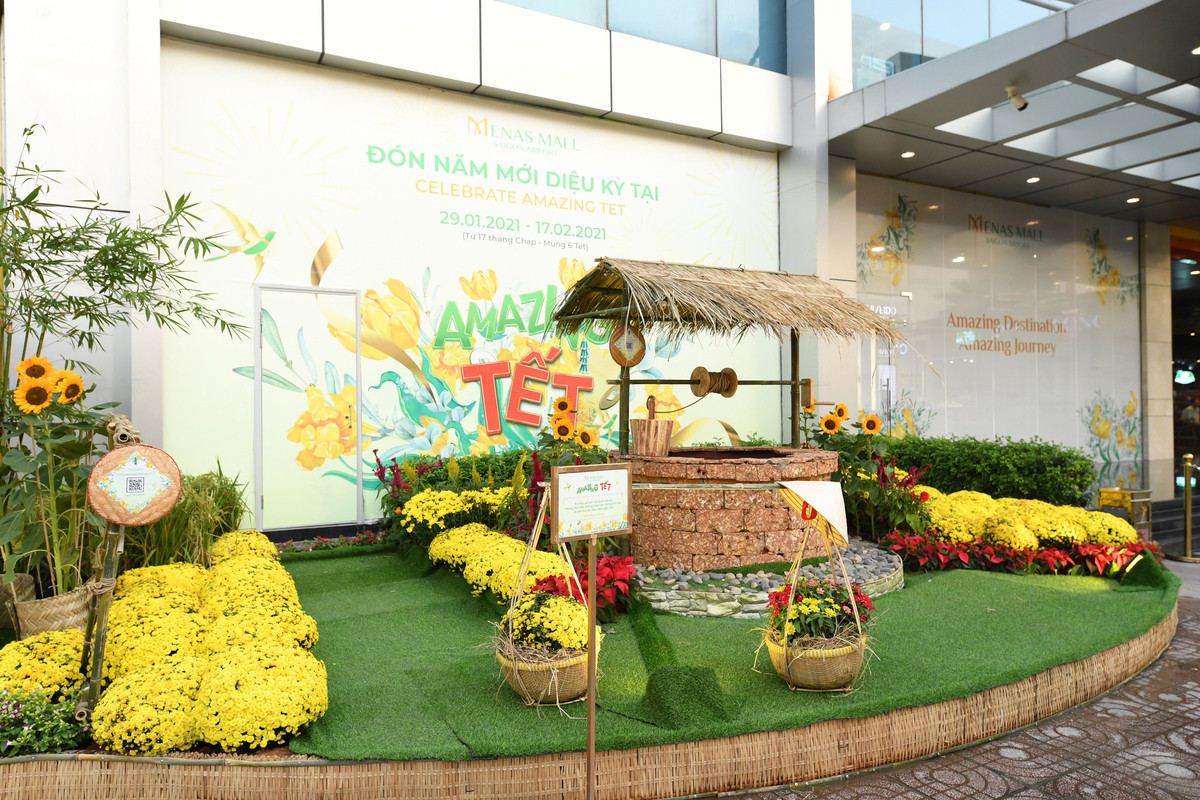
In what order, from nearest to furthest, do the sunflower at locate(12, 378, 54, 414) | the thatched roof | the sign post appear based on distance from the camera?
the sign post
the sunflower at locate(12, 378, 54, 414)
the thatched roof

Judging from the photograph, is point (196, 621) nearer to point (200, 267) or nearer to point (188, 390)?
point (188, 390)

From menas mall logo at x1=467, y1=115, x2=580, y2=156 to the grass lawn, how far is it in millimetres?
4763

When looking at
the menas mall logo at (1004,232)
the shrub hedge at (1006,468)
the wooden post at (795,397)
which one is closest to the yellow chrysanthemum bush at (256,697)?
the wooden post at (795,397)

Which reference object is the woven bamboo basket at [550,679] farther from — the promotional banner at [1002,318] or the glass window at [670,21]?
the promotional banner at [1002,318]

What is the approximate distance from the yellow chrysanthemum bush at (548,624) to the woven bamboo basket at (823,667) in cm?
98

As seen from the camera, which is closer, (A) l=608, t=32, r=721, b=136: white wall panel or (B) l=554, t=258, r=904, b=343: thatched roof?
(B) l=554, t=258, r=904, b=343: thatched roof

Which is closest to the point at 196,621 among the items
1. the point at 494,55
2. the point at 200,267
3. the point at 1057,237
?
the point at 200,267

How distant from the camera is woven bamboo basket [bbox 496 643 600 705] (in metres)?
3.51

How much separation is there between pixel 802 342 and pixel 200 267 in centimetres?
701

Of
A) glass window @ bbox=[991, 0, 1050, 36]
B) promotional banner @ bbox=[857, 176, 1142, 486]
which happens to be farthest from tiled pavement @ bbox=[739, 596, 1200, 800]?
glass window @ bbox=[991, 0, 1050, 36]

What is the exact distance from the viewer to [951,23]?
984 cm

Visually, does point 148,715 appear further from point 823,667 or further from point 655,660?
point 823,667

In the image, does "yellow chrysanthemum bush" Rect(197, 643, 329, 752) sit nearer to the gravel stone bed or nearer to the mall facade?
the gravel stone bed

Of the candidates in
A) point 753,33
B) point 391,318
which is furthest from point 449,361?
point 753,33
